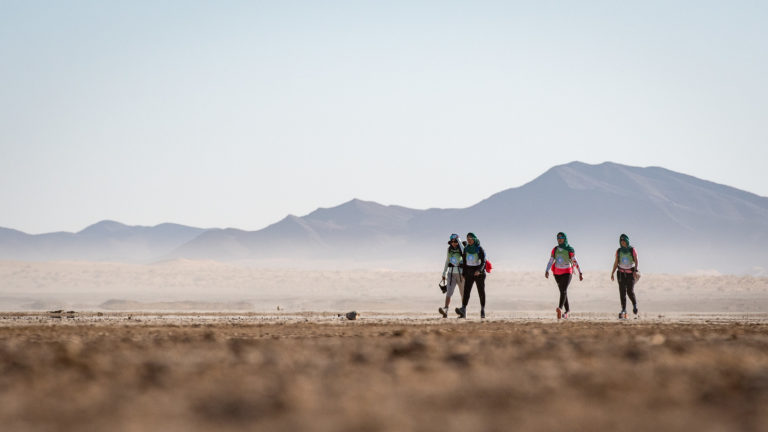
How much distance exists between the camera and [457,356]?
8430mm

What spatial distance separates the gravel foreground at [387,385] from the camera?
4.85 m

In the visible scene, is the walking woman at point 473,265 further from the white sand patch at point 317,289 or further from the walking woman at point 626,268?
the white sand patch at point 317,289

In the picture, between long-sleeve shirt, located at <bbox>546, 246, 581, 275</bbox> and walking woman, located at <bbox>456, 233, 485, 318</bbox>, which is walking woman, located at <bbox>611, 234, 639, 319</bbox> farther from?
walking woman, located at <bbox>456, 233, 485, 318</bbox>

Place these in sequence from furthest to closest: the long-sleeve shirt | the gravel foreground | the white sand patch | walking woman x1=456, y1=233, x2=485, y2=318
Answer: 1. the white sand patch
2. the long-sleeve shirt
3. walking woman x1=456, y1=233, x2=485, y2=318
4. the gravel foreground

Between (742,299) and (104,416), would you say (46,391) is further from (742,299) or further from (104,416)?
(742,299)

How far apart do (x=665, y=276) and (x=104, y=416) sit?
48080 millimetres

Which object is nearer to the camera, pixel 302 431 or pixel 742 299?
pixel 302 431

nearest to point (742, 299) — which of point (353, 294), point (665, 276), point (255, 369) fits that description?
point (665, 276)

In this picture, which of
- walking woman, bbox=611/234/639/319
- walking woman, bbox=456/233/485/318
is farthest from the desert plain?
walking woman, bbox=611/234/639/319

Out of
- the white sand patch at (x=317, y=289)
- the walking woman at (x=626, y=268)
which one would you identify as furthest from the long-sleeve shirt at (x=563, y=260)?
the white sand patch at (x=317, y=289)

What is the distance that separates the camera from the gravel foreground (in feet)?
15.9

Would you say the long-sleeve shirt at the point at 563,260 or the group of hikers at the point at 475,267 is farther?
the long-sleeve shirt at the point at 563,260

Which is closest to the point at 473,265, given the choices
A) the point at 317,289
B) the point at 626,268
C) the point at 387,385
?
the point at 626,268

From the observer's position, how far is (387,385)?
20.7 feet
